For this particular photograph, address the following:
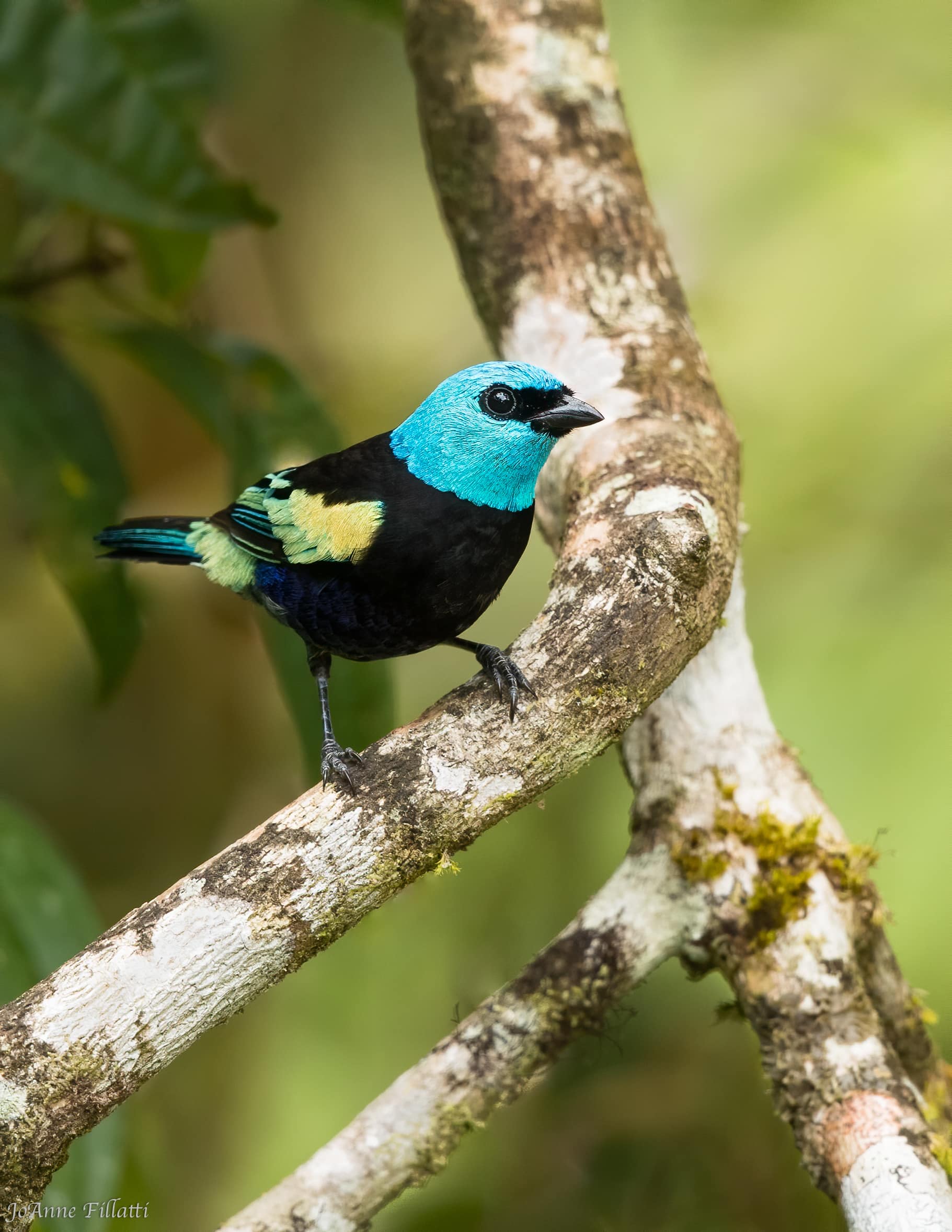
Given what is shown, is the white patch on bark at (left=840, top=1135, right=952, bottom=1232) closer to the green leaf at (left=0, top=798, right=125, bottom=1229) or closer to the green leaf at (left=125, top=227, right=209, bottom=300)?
the green leaf at (left=0, top=798, right=125, bottom=1229)

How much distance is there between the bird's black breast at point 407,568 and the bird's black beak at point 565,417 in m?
0.18

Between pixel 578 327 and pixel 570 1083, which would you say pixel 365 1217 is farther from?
pixel 578 327

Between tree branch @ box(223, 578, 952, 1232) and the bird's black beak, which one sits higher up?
the bird's black beak

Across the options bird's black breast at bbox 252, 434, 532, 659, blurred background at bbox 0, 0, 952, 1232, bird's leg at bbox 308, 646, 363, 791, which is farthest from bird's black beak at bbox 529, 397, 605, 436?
blurred background at bbox 0, 0, 952, 1232

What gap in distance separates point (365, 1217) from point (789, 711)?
1.99 m

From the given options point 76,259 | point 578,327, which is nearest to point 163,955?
point 578,327

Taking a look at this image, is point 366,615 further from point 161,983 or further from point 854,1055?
point 854,1055

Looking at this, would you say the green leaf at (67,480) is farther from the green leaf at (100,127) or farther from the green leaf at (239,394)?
the green leaf at (100,127)

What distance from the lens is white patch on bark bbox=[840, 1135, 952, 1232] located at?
63.9 inches

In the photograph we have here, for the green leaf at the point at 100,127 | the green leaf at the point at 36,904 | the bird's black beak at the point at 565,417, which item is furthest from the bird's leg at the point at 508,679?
the green leaf at the point at 100,127

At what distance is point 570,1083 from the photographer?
309 centimetres

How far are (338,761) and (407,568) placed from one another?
445 millimetres

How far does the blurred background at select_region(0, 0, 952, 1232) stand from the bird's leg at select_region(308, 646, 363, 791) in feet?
0.87

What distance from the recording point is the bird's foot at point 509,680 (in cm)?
173
